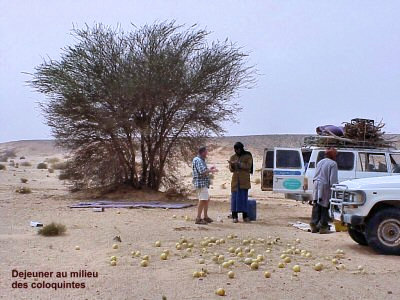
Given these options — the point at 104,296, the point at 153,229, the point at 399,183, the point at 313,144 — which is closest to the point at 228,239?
the point at 153,229

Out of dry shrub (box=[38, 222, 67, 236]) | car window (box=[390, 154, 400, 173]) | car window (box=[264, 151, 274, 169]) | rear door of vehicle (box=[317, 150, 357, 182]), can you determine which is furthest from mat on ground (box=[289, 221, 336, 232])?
dry shrub (box=[38, 222, 67, 236])

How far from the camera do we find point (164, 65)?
20.3m

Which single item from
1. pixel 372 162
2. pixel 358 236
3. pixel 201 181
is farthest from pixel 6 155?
pixel 358 236

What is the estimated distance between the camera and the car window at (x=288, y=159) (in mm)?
16406

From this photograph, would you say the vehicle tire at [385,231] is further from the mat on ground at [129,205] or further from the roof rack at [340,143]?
the mat on ground at [129,205]

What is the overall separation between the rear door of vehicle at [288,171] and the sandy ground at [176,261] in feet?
3.96

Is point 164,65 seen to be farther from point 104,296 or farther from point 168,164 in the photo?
point 104,296

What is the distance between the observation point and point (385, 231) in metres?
10.0

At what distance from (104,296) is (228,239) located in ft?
14.3

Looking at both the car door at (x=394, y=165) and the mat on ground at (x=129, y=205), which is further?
the mat on ground at (x=129, y=205)

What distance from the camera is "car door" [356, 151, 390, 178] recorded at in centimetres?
1611

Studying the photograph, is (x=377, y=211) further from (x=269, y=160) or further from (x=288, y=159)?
(x=269, y=160)

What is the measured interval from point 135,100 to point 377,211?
37.4ft

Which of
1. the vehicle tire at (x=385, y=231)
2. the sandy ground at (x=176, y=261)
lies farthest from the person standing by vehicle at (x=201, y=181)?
the vehicle tire at (x=385, y=231)
